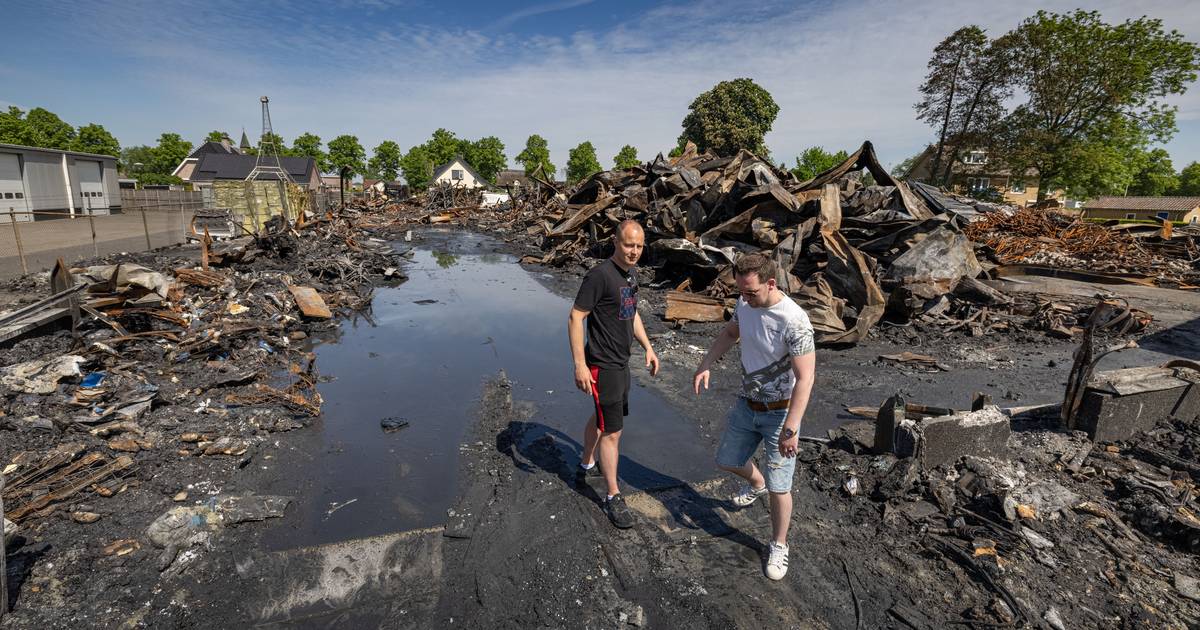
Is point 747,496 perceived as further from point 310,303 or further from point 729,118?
point 729,118

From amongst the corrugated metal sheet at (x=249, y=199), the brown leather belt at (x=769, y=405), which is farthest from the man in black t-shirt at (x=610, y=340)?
the corrugated metal sheet at (x=249, y=199)

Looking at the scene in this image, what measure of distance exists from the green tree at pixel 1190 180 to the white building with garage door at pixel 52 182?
408ft

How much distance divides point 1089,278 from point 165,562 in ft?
54.3

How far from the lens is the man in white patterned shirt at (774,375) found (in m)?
2.57

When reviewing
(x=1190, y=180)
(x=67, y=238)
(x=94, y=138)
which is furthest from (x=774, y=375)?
(x=1190, y=180)

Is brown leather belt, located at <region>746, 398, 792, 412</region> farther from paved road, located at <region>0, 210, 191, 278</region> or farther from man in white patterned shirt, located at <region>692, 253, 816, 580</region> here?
paved road, located at <region>0, 210, 191, 278</region>

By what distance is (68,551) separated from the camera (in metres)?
2.81

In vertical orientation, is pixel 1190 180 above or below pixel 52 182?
above

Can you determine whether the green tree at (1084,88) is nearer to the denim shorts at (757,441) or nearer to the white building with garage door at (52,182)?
the denim shorts at (757,441)

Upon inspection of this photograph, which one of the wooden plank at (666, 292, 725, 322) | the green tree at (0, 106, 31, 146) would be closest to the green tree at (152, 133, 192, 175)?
the green tree at (0, 106, 31, 146)

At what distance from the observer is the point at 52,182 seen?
92.3 ft

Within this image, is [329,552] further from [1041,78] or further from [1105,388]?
[1041,78]

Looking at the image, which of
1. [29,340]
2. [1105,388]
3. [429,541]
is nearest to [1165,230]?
[1105,388]

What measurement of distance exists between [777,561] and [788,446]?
0.71 metres
